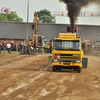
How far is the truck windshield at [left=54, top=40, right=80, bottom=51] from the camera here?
49.0 feet

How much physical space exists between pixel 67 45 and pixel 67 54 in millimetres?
692

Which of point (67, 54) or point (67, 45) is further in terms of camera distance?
point (67, 45)

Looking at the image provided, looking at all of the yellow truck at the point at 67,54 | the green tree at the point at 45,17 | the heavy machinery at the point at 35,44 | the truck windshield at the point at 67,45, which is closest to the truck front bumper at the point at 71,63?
the yellow truck at the point at 67,54

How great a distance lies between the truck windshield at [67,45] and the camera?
588 inches

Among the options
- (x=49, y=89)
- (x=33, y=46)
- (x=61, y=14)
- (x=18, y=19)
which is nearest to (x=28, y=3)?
(x=33, y=46)

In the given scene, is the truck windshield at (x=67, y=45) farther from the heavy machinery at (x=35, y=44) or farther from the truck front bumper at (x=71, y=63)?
the heavy machinery at (x=35, y=44)

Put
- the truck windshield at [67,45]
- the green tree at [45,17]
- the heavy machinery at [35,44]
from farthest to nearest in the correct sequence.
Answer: the green tree at [45,17]
the heavy machinery at [35,44]
the truck windshield at [67,45]

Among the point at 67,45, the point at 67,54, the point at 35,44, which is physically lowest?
the point at 67,54

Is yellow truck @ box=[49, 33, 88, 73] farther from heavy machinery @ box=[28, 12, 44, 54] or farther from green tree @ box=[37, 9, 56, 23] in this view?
green tree @ box=[37, 9, 56, 23]

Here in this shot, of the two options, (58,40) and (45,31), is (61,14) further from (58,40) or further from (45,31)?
(58,40)

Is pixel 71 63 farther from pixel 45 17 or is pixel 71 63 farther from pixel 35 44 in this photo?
pixel 45 17

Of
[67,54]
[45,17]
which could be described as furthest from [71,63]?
[45,17]

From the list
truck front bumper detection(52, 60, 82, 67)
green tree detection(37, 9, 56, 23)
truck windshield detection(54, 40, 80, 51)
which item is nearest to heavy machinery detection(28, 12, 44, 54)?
truck windshield detection(54, 40, 80, 51)

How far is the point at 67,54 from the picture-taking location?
48.0 ft
